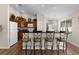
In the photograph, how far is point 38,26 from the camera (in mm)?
4387

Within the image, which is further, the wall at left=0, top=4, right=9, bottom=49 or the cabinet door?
the cabinet door

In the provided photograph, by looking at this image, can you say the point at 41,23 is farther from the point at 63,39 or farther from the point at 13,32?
the point at 13,32

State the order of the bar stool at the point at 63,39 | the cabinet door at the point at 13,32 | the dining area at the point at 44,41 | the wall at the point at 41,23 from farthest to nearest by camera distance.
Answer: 1. the cabinet door at the point at 13,32
2. the dining area at the point at 44,41
3. the bar stool at the point at 63,39
4. the wall at the point at 41,23

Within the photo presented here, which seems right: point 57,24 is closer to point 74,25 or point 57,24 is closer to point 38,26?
point 38,26

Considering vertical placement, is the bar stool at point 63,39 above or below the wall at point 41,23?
below

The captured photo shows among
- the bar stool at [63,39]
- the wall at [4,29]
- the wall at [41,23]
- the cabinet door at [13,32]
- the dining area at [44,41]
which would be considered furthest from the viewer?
the cabinet door at [13,32]

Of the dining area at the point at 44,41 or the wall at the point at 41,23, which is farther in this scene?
the dining area at the point at 44,41

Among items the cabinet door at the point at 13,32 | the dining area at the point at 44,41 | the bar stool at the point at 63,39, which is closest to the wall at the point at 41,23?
the dining area at the point at 44,41

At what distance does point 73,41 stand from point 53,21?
1699mm

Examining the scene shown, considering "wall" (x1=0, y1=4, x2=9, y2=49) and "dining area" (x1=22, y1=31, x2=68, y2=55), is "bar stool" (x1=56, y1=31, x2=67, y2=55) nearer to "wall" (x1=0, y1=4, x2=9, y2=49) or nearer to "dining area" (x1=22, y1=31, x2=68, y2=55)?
"dining area" (x1=22, y1=31, x2=68, y2=55)

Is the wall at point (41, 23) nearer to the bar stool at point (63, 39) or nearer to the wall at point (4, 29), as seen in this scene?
the bar stool at point (63, 39)

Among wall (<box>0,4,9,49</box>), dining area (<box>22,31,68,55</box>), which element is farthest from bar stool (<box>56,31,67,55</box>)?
wall (<box>0,4,9,49</box>)
